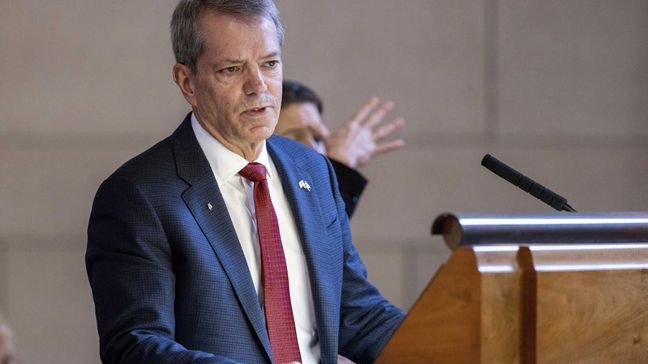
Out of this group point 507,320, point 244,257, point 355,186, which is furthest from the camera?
point 355,186

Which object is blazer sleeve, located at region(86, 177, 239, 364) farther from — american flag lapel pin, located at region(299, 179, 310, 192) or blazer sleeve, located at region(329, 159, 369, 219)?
blazer sleeve, located at region(329, 159, 369, 219)

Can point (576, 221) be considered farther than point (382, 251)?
No

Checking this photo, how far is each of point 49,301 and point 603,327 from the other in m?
3.85

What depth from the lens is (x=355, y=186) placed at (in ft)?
12.6

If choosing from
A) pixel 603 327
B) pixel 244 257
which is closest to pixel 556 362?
pixel 603 327

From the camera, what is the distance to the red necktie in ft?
8.15

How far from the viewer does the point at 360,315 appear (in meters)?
2.72

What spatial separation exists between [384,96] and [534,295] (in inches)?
138

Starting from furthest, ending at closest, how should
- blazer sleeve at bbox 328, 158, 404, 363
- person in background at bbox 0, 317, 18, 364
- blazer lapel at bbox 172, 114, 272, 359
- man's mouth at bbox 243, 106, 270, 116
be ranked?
blazer sleeve at bbox 328, 158, 404, 363 < man's mouth at bbox 243, 106, 270, 116 < blazer lapel at bbox 172, 114, 272, 359 < person in background at bbox 0, 317, 18, 364

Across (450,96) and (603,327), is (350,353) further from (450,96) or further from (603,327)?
(450,96)

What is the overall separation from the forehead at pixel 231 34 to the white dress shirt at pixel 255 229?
0.73ft

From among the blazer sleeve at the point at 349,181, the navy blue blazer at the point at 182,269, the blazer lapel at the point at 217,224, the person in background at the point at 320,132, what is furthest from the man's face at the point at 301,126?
the blazer lapel at the point at 217,224

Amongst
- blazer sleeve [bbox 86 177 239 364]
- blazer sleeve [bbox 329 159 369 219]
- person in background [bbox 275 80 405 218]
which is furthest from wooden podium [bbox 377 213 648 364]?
person in background [bbox 275 80 405 218]

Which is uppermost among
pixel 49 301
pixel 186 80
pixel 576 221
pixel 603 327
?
pixel 186 80
